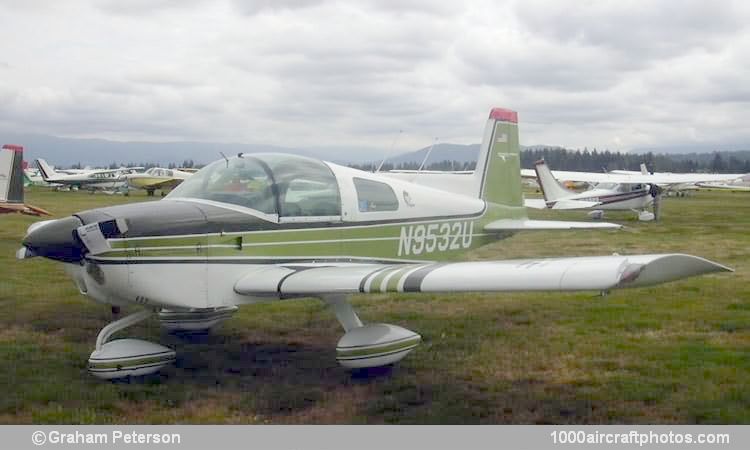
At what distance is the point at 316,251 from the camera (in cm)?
598

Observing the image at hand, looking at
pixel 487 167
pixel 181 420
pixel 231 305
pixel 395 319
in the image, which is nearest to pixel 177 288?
pixel 231 305

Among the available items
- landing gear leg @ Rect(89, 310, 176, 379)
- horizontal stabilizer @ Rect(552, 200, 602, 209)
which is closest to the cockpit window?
landing gear leg @ Rect(89, 310, 176, 379)

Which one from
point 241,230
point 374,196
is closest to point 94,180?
point 374,196

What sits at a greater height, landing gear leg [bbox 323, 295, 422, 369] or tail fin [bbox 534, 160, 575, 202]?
tail fin [bbox 534, 160, 575, 202]

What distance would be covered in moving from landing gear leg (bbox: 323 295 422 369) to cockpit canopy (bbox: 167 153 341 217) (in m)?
0.89

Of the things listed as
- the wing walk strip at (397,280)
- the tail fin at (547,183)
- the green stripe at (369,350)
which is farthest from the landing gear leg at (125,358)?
the tail fin at (547,183)

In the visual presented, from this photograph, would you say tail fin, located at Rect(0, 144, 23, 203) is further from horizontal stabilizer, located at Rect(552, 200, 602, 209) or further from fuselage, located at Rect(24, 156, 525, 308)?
horizontal stabilizer, located at Rect(552, 200, 602, 209)

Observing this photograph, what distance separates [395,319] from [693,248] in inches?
367

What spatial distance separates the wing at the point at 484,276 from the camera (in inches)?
150

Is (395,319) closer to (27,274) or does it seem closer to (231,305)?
(231,305)

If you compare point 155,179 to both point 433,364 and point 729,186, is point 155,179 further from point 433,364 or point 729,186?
point 433,364

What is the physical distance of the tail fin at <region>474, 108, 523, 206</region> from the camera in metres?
8.33

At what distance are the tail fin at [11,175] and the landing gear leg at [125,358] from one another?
11459 millimetres

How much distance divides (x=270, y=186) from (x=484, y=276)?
215 cm
